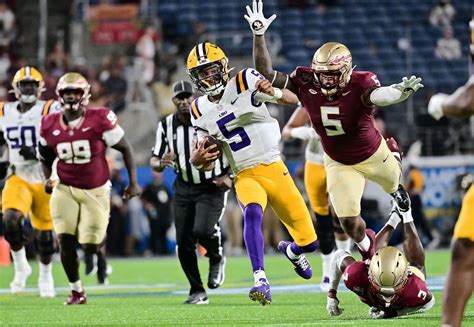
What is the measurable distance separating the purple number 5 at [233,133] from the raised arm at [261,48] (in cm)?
40

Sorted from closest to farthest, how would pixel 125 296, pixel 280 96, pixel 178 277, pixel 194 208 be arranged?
pixel 280 96
pixel 194 208
pixel 125 296
pixel 178 277

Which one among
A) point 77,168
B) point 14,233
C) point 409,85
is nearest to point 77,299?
point 77,168

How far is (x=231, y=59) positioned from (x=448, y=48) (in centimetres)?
382

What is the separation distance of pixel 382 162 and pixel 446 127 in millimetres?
9889

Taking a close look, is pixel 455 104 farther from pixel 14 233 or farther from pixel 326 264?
pixel 14 233

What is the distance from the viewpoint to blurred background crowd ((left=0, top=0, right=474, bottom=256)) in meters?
17.3

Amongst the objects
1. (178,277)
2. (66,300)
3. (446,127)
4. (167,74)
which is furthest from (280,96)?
(167,74)

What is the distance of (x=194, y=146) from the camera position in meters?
7.60

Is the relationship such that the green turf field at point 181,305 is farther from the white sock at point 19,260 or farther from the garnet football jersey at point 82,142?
the garnet football jersey at point 82,142

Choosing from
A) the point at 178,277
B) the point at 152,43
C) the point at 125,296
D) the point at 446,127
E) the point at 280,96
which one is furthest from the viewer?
the point at 152,43

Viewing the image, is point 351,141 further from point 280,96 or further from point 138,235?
point 138,235

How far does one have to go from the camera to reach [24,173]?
10.0 m

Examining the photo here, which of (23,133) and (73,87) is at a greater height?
(73,87)

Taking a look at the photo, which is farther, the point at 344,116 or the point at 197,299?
the point at 197,299
